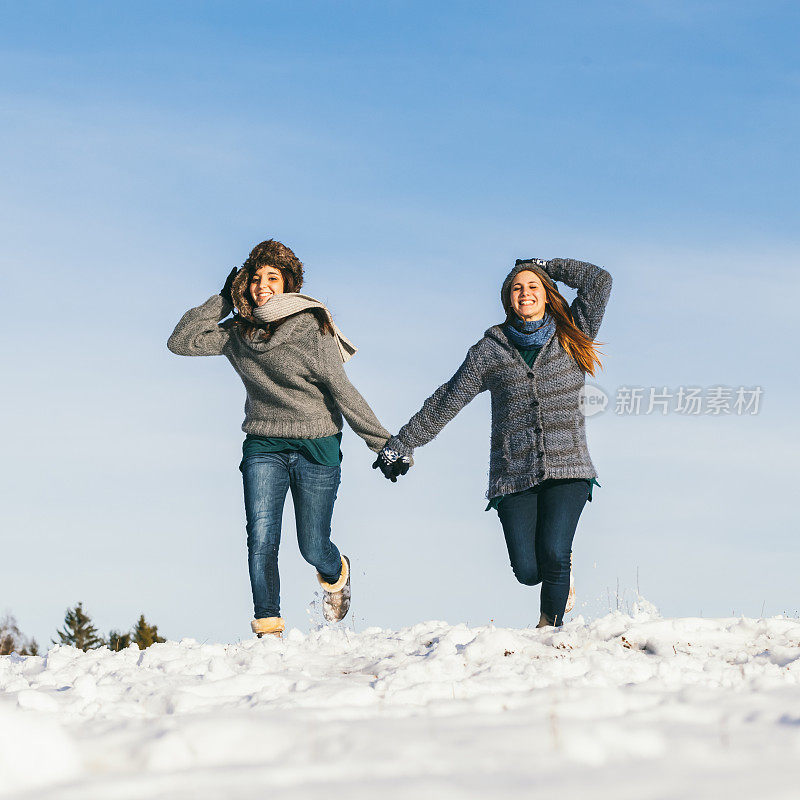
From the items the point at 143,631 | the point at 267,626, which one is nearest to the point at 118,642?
the point at 267,626

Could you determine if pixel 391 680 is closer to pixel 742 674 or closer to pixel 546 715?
pixel 546 715

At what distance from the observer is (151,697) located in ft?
13.9

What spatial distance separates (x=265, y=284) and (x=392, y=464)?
64.1 inches

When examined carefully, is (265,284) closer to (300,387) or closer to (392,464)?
(300,387)

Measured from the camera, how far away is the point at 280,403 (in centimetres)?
737

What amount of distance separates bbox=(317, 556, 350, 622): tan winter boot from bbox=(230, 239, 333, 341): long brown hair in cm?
193

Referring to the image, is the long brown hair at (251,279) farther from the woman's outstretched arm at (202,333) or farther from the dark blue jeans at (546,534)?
the dark blue jeans at (546,534)

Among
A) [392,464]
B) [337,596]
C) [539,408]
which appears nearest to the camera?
[539,408]

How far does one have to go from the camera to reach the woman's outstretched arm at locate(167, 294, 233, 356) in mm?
7559

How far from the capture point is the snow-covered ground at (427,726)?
3062mm

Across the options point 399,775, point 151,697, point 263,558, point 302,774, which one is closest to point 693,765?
point 399,775

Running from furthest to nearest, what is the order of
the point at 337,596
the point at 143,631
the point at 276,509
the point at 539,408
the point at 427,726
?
1. the point at 143,631
2. the point at 337,596
3. the point at 276,509
4. the point at 539,408
5. the point at 427,726

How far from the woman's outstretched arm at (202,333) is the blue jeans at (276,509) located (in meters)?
0.92

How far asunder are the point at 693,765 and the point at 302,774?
1239mm
